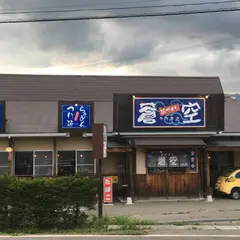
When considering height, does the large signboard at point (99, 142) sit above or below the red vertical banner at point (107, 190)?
above

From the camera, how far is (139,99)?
19375mm

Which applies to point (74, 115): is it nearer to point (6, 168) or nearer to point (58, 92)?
point (6, 168)

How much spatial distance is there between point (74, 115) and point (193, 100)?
236 inches

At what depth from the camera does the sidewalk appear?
14.4 m

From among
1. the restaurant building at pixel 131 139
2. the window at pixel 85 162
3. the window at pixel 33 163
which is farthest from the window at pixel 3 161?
the window at pixel 85 162

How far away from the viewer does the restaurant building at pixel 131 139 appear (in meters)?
19.4

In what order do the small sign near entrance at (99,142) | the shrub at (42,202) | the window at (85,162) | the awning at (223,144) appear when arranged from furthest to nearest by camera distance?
the window at (85,162) → the awning at (223,144) → the small sign near entrance at (99,142) → the shrub at (42,202)

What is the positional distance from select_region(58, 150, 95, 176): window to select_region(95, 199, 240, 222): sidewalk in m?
4.54

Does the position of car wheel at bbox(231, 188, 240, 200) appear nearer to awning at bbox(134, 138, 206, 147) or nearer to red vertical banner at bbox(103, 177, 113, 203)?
awning at bbox(134, 138, 206, 147)

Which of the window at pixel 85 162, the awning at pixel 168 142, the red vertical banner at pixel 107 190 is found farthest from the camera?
the window at pixel 85 162

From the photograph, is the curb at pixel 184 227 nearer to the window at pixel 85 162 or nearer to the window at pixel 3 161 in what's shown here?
the window at pixel 85 162

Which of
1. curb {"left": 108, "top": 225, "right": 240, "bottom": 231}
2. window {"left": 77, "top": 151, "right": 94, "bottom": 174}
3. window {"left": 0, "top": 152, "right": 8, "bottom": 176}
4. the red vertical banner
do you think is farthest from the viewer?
window {"left": 77, "top": 151, "right": 94, "bottom": 174}

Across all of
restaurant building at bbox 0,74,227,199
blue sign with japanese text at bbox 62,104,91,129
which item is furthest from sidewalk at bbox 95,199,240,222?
blue sign with japanese text at bbox 62,104,91,129

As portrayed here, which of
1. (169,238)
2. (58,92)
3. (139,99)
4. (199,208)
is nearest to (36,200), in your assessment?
(169,238)
